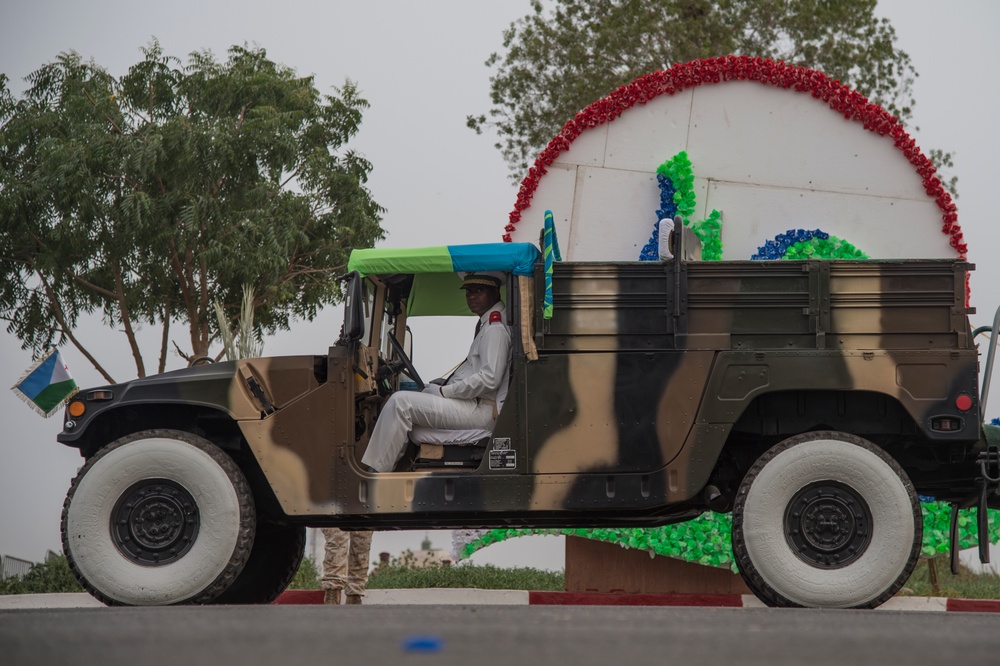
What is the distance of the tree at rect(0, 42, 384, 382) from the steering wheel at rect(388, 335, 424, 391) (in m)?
10.6

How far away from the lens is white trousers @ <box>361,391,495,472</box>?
6.98m

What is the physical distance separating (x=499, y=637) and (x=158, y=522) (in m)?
3.12

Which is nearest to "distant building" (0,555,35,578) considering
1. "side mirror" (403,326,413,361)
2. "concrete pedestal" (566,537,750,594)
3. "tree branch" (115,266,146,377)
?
"tree branch" (115,266,146,377)

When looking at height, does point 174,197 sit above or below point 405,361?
above

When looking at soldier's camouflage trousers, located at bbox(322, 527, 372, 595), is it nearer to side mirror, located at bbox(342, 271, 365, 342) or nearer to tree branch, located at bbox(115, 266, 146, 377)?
side mirror, located at bbox(342, 271, 365, 342)

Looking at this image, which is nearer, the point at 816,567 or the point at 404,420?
the point at 816,567

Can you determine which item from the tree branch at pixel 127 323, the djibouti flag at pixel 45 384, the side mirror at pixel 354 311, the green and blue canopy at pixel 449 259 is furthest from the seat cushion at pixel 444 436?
the tree branch at pixel 127 323

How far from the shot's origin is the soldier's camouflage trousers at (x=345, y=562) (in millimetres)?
10812

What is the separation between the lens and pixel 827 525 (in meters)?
6.68

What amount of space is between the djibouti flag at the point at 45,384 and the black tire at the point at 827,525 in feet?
23.6

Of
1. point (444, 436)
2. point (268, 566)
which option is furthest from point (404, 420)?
point (268, 566)

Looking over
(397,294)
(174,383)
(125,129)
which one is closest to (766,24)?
(125,129)

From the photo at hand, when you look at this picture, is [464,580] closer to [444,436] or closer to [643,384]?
[444,436]

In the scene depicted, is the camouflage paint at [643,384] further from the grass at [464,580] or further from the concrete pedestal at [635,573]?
the grass at [464,580]
